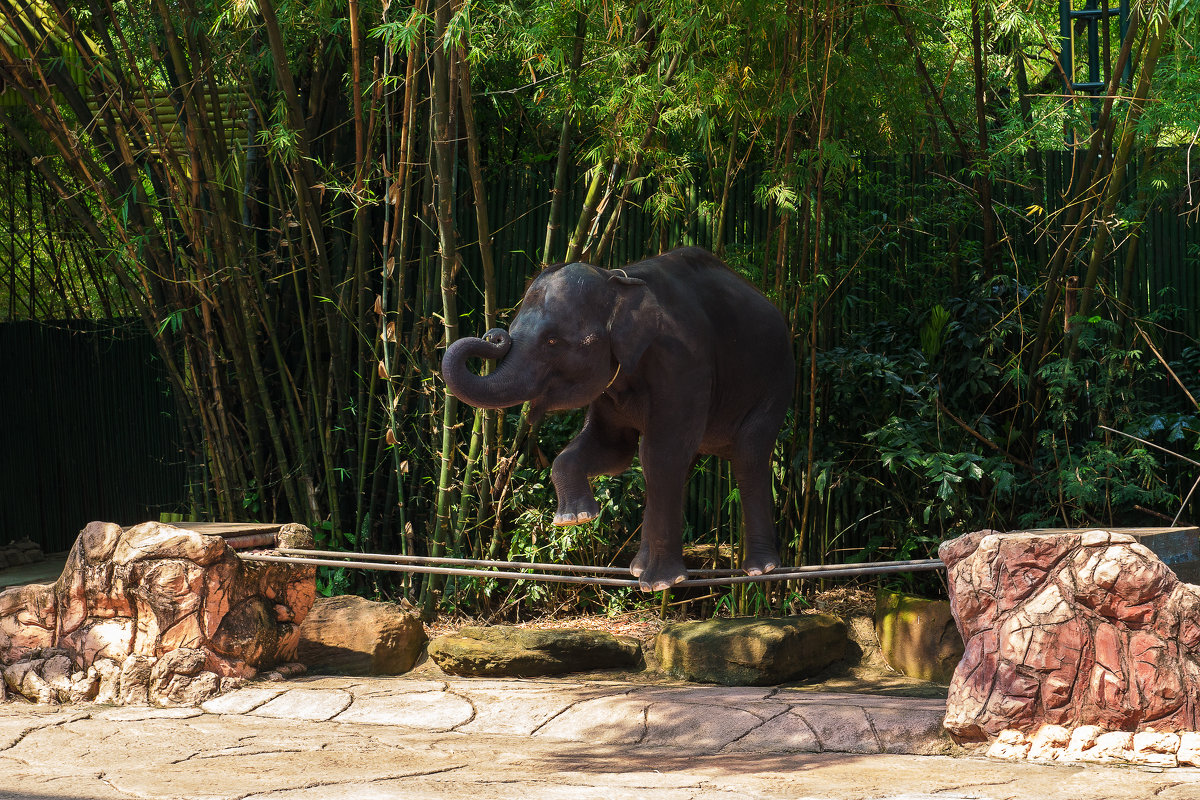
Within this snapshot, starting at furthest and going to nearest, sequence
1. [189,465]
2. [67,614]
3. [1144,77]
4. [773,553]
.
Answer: [189,465] → [67,614] → [1144,77] → [773,553]

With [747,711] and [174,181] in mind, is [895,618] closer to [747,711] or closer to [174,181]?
[747,711]

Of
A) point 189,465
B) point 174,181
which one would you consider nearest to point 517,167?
point 174,181

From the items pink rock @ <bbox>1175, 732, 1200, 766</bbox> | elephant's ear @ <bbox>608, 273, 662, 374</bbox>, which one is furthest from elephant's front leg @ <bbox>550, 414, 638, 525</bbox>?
pink rock @ <bbox>1175, 732, 1200, 766</bbox>

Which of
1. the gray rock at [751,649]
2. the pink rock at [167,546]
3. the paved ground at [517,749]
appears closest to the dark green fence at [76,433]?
the pink rock at [167,546]

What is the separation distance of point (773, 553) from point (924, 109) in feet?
8.24

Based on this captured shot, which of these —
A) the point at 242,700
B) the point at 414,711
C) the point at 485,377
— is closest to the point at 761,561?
the point at 485,377

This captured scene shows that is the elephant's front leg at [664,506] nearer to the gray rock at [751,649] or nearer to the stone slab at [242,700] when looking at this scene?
the gray rock at [751,649]

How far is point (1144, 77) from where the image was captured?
12.4 ft

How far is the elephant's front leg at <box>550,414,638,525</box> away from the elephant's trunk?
0.32 m

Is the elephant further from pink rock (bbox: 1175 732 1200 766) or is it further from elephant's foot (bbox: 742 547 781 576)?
pink rock (bbox: 1175 732 1200 766)

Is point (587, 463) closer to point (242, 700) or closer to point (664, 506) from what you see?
point (664, 506)

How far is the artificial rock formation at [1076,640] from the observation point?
3.02 meters

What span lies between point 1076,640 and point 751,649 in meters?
1.36

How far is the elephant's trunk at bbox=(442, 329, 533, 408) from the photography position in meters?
2.79
